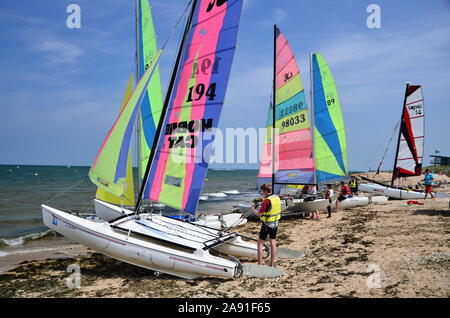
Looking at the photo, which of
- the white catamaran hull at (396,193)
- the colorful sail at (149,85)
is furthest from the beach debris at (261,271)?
the white catamaran hull at (396,193)

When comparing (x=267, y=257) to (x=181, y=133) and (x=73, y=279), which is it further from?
(x=73, y=279)

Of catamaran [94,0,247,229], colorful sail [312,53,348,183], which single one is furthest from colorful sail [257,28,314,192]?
catamaran [94,0,247,229]

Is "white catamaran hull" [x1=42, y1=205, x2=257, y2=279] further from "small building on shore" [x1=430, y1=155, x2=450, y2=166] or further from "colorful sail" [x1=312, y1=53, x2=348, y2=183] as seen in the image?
"small building on shore" [x1=430, y1=155, x2=450, y2=166]

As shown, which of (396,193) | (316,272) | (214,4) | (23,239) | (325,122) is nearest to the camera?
(316,272)

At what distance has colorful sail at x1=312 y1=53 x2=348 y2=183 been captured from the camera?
16156 mm

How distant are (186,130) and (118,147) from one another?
1602mm

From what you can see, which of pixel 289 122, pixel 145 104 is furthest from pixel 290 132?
pixel 145 104

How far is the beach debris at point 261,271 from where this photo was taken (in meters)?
6.45

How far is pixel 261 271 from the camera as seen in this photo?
663 centimetres

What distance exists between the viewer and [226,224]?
12281 mm

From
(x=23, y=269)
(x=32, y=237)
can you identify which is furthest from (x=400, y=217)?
(x=32, y=237)

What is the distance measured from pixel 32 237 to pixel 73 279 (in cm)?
660

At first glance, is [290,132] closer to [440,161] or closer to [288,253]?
[288,253]

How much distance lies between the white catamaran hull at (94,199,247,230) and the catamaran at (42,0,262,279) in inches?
60.6
